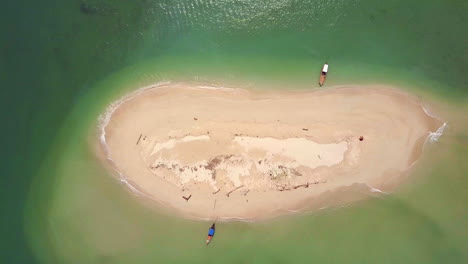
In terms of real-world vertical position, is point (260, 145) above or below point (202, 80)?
below

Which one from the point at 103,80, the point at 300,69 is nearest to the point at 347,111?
the point at 300,69

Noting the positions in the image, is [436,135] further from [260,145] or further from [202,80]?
[202,80]

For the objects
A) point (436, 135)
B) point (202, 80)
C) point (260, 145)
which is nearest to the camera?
point (260, 145)

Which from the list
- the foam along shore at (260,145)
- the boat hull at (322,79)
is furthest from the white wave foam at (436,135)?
the boat hull at (322,79)

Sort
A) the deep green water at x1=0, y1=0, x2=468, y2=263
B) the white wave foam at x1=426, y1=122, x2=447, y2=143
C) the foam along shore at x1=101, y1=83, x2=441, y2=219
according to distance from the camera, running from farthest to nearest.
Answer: the white wave foam at x1=426, y1=122, x2=447, y2=143 < the foam along shore at x1=101, y1=83, x2=441, y2=219 < the deep green water at x1=0, y1=0, x2=468, y2=263

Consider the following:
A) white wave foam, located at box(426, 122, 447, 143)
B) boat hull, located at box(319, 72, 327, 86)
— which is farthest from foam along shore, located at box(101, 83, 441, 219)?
boat hull, located at box(319, 72, 327, 86)

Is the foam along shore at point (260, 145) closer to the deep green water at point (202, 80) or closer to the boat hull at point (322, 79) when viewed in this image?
the boat hull at point (322, 79)

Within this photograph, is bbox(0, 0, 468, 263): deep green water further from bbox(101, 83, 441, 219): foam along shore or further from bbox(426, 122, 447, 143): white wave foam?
bbox(101, 83, 441, 219): foam along shore

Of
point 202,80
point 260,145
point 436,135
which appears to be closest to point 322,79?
point 260,145
